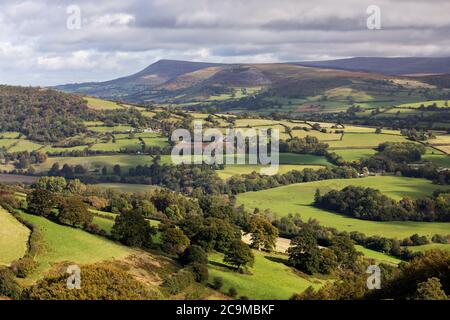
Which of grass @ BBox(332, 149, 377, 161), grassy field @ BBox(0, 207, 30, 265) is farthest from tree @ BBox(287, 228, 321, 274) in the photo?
grass @ BBox(332, 149, 377, 161)

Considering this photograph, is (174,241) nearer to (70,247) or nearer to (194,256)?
(194,256)

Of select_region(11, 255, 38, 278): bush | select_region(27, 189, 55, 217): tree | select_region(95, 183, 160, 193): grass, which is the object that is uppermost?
select_region(27, 189, 55, 217): tree

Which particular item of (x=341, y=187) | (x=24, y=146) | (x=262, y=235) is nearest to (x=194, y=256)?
(x=262, y=235)

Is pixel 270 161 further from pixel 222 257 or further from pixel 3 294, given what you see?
pixel 3 294

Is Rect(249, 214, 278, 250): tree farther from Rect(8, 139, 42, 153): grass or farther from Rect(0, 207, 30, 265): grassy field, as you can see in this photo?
Rect(8, 139, 42, 153): grass

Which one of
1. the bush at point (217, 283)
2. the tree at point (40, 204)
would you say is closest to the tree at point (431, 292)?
the bush at point (217, 283)
